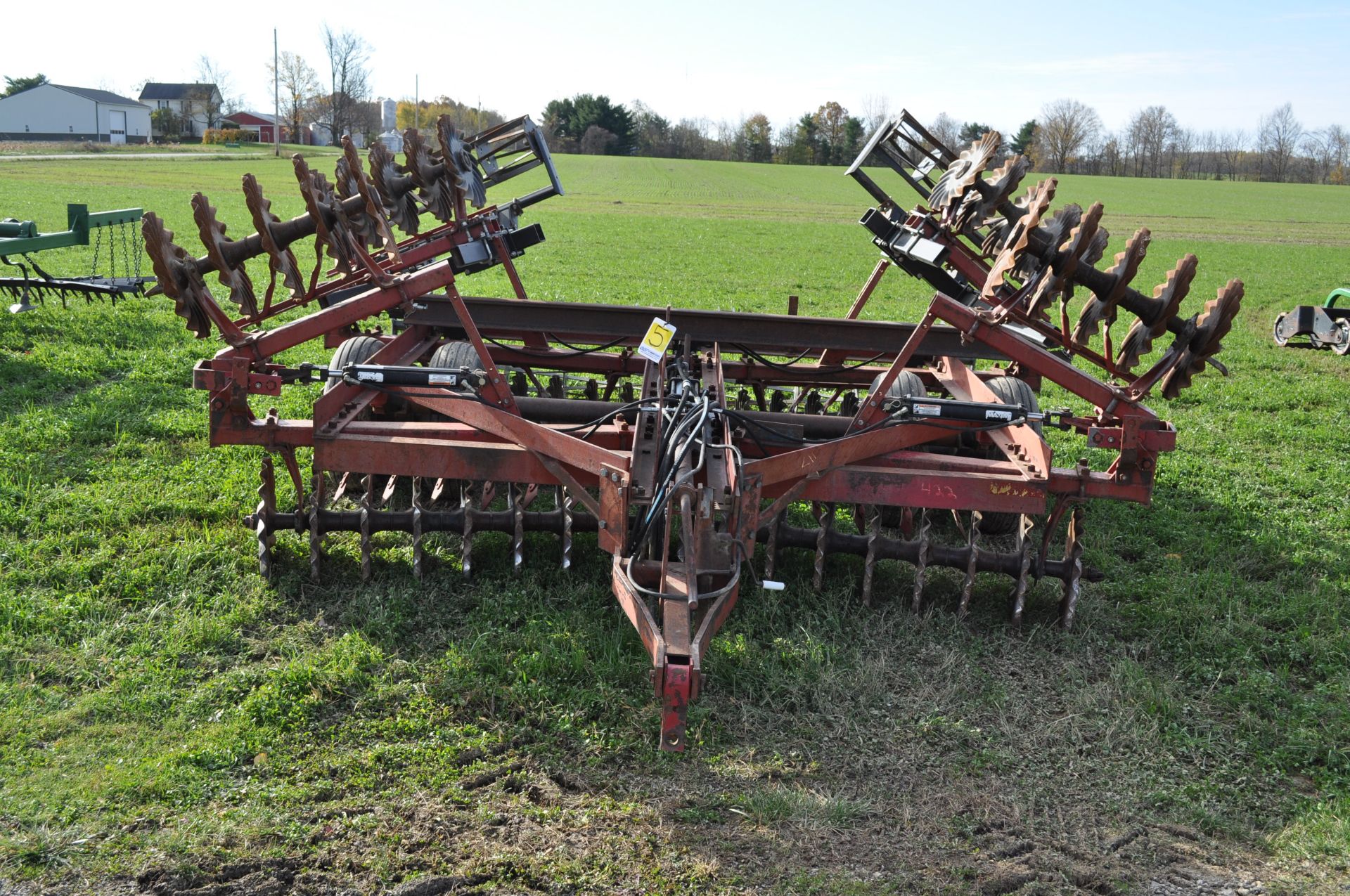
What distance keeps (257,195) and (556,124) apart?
80456 millimetres

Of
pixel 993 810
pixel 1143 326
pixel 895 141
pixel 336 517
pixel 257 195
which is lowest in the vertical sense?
pixel 993 810

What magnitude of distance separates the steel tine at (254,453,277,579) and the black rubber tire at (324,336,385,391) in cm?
122

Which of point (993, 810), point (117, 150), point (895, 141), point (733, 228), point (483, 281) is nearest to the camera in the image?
point (993, 810)

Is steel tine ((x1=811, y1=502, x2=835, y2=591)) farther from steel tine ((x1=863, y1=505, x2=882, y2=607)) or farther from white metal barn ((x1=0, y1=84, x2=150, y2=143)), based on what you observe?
white metal barn ((x1=0, y1=84, x2=150, y2=143))

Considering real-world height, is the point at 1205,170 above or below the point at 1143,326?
above

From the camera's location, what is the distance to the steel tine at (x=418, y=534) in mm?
5293

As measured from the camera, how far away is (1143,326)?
5500 mm

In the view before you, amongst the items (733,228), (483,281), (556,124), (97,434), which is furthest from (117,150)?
(97,434)

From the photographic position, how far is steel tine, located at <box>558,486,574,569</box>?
17.7 feet

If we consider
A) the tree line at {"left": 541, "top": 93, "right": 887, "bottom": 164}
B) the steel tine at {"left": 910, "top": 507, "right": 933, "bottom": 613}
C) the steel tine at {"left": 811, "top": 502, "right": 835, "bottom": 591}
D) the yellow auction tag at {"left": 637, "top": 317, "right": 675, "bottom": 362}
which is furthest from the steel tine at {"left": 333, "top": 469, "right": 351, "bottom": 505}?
the tree line at {"left": 541, "top": 93, "right": 887, "bottom": 164}

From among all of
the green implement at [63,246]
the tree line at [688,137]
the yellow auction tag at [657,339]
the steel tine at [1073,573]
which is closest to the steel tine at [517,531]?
the yellow auction tag at [657,339]

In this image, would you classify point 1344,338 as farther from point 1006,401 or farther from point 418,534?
point 418,534

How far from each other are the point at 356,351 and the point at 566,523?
203cm

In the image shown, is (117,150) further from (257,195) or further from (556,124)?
(257,195)
